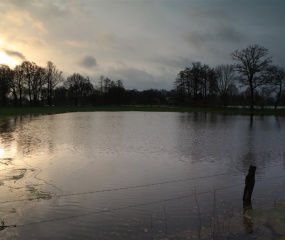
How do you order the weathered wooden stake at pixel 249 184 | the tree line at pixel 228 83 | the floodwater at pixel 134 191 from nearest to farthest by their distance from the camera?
the floodwater at pixel 134 191 → the weathered wooden stake at pixel 249 184 → the tree line at pixel 228 83

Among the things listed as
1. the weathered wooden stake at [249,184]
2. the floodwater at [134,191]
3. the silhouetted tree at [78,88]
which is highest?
the silhouetted tree at [78,88]

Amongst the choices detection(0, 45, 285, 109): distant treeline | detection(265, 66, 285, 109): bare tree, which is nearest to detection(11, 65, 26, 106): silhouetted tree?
detection(0, 45, 285, 109): distant treeline

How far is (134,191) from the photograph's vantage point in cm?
1190

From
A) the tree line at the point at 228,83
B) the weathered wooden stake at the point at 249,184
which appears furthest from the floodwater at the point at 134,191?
the tree line at the point at 228,83

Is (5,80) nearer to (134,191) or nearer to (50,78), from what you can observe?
(50,78)

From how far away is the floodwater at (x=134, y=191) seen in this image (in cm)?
859

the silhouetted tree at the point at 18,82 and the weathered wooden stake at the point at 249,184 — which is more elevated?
the silhouetted tree at the point at 18,82

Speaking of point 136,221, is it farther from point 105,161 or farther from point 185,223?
point 105,161

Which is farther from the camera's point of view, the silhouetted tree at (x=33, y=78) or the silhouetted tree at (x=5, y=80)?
the silhouetted tree at (x=33, y=78)

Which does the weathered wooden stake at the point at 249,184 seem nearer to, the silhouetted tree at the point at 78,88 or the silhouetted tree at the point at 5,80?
the silhouetted tree at the point at 5,80

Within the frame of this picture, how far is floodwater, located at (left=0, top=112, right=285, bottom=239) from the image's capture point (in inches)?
338

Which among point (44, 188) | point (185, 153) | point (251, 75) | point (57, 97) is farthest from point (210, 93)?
point (44, 188)

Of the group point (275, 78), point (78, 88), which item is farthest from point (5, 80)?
point (275, 78)

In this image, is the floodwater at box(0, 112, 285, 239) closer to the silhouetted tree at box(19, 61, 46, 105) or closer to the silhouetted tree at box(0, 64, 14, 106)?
the silhouetted tree at box(0, 64, 14, 106)
